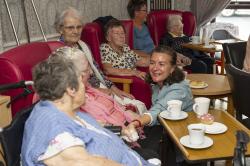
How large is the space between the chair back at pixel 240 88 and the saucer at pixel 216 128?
473 millimetres

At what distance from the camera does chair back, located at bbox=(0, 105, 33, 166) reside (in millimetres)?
1293

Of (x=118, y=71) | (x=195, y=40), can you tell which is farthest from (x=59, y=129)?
(x=195, y=40)

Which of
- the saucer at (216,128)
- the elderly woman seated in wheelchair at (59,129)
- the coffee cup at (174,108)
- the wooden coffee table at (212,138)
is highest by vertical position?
the elderly woman seated in wheelchair at (59,129)

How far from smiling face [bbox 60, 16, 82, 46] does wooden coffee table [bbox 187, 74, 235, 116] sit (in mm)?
1010

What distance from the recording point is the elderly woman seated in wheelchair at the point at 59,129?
48.3 inches

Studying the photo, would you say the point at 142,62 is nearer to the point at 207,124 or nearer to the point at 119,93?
the point at 119,93

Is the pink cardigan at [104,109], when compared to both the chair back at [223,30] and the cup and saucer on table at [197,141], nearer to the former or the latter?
the cup and saucer on table at [197,141]

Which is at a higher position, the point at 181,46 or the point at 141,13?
the point at 141,13

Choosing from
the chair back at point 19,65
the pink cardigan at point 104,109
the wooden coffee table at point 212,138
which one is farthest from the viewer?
the pink cardigan at point 104,109

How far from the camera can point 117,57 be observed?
11.2 ft

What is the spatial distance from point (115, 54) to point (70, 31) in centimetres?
73

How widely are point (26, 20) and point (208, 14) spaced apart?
3168mm

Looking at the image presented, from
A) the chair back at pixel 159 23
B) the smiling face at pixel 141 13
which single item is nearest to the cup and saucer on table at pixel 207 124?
the smiling face at pixel 141 13

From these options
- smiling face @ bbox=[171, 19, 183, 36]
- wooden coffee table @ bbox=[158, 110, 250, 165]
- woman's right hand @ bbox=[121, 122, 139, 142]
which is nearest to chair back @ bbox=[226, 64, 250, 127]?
wooden coffee table @ bbox=[158, 110, 250, 165]
